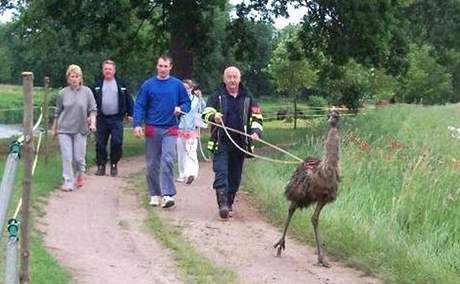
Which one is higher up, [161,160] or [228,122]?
[228,122]

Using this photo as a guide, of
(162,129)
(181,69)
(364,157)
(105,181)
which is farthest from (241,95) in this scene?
(181,69)

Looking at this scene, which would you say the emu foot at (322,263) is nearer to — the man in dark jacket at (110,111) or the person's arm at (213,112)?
the person's arm at (213,112)

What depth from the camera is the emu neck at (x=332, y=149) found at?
316 inches

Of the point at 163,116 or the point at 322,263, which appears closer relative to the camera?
the point at 322,263

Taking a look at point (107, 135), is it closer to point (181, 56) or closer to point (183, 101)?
point (183, 101)

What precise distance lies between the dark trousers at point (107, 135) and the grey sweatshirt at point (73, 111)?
6.32ft

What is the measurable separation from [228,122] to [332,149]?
2.62 metres

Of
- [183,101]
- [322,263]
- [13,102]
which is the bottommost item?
[13,102]

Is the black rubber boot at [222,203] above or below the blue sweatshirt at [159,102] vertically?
below

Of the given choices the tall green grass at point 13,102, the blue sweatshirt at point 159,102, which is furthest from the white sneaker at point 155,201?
the tall green grass at point 13,102

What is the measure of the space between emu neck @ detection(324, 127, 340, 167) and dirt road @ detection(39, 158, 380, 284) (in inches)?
41.7

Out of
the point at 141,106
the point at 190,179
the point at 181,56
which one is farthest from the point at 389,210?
the point at 181,56

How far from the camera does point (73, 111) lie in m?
12.2

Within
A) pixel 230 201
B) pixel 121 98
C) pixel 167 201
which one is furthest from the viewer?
pixel 121 98
